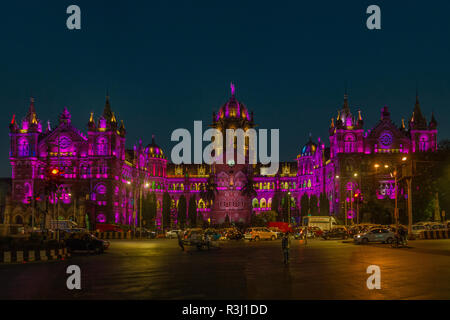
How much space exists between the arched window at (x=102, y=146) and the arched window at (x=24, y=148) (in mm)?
14532

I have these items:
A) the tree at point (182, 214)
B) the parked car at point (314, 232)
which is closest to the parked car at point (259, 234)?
the parked car at point (314, 232)

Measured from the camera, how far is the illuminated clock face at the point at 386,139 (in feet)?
348

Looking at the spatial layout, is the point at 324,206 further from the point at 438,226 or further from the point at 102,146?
the point at 102,146

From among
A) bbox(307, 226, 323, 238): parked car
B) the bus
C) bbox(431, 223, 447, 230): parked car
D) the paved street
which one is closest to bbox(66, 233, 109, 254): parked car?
the paved street

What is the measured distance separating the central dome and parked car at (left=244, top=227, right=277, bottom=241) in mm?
88243

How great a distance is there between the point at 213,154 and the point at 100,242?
109 m

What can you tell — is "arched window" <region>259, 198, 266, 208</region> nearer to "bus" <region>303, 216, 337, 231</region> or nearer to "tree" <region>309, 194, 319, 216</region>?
"tree" <region>309, 194, 319, 216</region>

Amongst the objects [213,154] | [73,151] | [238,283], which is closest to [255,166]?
[213,154]

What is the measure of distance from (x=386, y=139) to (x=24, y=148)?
245 feet

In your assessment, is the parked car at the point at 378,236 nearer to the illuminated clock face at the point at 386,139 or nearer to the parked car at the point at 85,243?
the parked car at the point at 85,243

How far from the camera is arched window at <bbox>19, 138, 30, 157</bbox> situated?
353 feet

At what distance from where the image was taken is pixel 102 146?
108m
